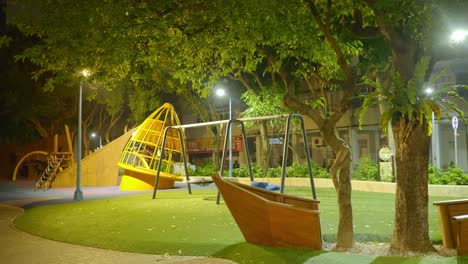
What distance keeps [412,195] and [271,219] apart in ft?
8.00

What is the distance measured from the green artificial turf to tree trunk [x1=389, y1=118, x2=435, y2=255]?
1.17 meters

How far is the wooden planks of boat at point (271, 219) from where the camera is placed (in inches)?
322

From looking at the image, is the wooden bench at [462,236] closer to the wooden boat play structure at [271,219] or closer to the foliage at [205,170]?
the wooden boat play structure at [271,219]

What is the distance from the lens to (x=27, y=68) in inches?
1421

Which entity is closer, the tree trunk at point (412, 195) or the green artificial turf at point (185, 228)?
the green artificial turf at point (185, 228)

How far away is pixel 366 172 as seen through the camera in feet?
76.2

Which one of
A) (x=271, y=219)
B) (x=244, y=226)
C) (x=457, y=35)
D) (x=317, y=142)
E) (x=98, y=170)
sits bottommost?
(x=244, y=226)

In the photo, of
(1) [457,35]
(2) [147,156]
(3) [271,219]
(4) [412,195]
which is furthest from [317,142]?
(3) [271,219]

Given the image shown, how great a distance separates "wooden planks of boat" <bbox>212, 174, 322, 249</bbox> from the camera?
8.17 metres

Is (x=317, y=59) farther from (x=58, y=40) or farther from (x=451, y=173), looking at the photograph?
(x=451, y=173)

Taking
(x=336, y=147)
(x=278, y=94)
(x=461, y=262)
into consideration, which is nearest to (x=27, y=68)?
(x=278, y=94)

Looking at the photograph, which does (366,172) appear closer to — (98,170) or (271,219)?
(271,219)

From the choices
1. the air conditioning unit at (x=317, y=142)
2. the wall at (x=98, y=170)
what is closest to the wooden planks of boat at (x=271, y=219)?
the wall at (x=98, y=170)

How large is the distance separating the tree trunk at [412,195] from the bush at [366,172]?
14026mm
